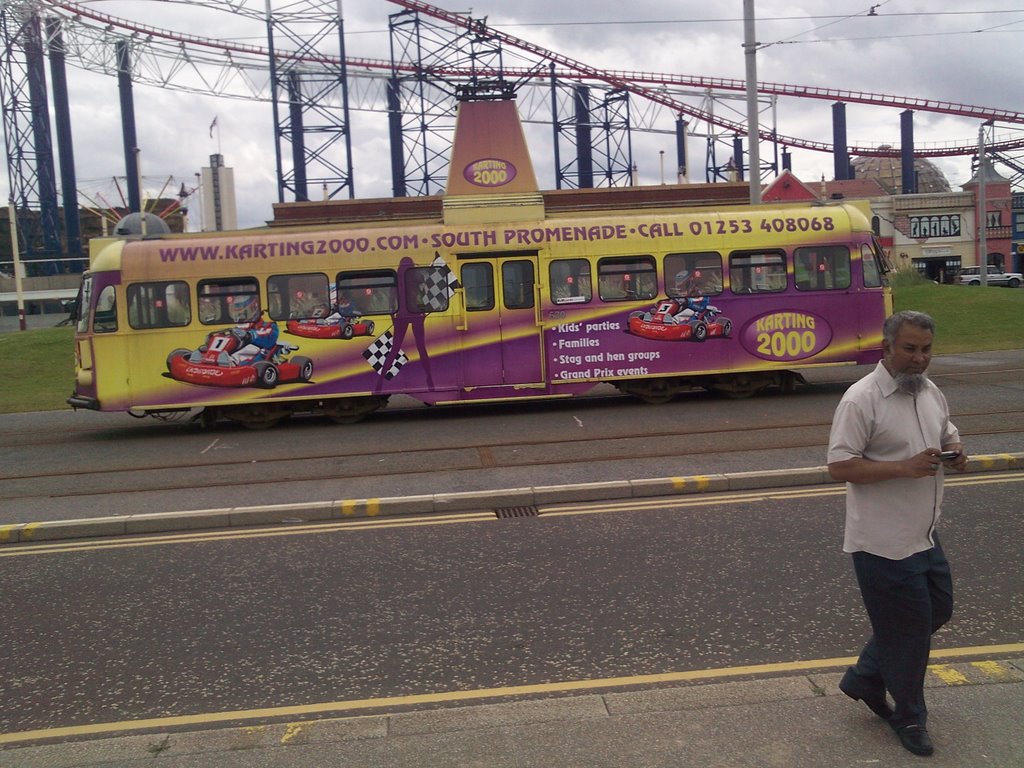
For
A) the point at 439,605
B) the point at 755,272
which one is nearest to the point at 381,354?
the point at 755,272

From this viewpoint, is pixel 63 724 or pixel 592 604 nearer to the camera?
pixel 63 724

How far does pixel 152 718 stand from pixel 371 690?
3.39 feet

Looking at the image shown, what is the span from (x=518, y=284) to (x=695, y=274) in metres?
2.78

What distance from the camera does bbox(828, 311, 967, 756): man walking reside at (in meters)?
3.61

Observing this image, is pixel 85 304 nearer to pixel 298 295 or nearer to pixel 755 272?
pixel 298 295

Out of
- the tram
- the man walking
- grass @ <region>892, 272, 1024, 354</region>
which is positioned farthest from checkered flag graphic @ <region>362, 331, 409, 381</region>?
grass @ <region>892, 272, 1024, 354</region>

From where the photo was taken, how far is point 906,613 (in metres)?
3.62

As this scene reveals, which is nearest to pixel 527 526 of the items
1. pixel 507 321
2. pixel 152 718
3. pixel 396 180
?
pixel 152 718

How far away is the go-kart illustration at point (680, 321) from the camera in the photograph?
46.8 feet

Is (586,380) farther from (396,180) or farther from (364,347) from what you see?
(396,180)

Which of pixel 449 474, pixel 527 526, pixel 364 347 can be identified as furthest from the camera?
pixel 364 347

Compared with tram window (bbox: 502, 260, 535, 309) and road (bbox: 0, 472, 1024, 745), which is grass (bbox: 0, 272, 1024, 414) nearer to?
tram window (bbox: 502, 260, 535, 309)

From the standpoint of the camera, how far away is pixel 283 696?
4535mm

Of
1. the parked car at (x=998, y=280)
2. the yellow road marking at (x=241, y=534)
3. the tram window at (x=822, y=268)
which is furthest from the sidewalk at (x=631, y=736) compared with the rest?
the parked car at (x=998, y=280)
